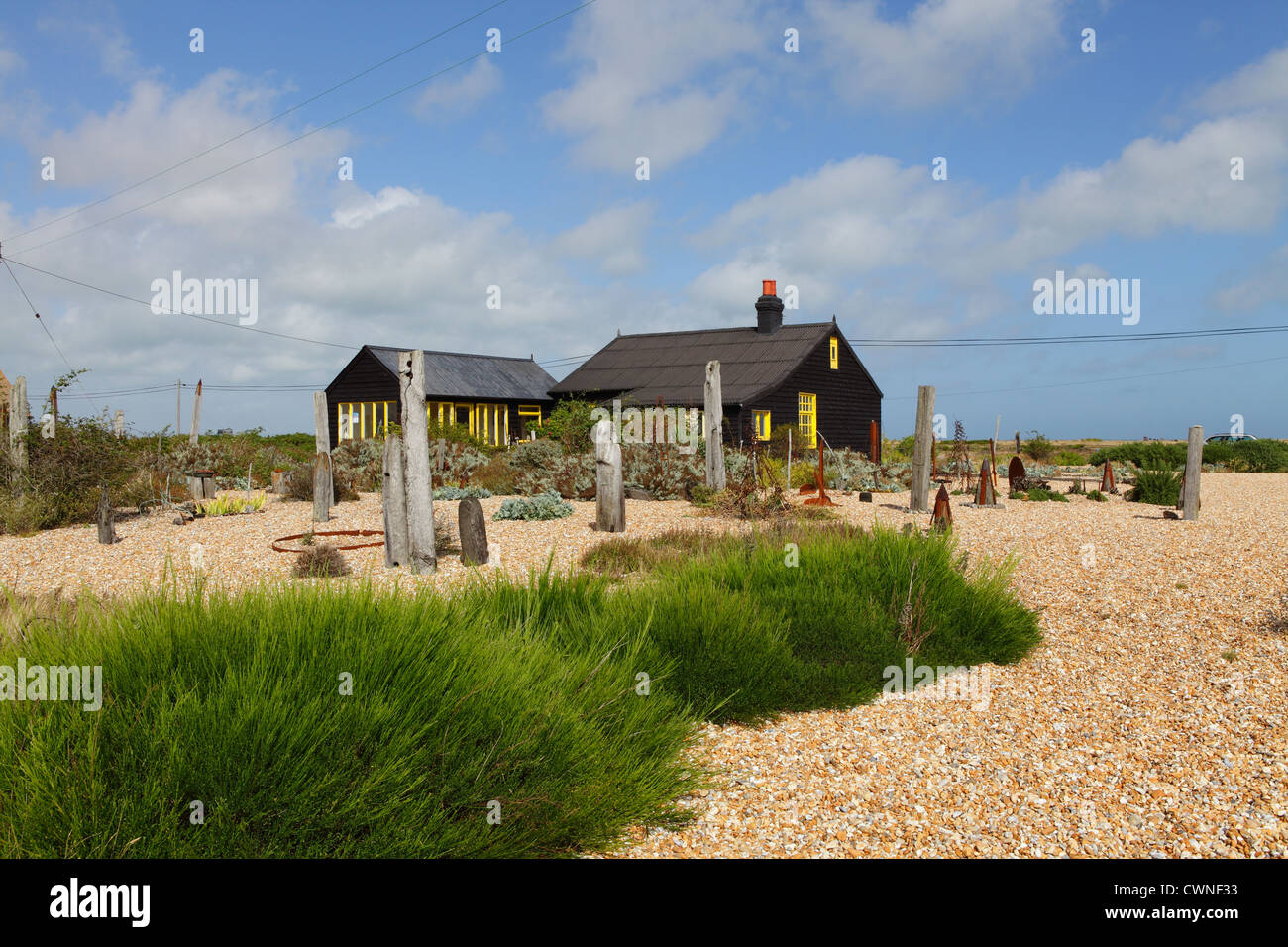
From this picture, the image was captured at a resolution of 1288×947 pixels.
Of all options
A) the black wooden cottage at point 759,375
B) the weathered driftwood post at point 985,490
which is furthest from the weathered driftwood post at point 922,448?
the black wooden cottage at point 759,375

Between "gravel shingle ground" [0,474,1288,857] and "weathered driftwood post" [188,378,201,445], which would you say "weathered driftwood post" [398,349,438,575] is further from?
"weathered driftwood post" [188,378,201,445]

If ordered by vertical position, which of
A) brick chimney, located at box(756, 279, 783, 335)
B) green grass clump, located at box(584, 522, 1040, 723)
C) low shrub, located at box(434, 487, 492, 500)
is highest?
brick chimney, located at box(756, 279, 783, 335)

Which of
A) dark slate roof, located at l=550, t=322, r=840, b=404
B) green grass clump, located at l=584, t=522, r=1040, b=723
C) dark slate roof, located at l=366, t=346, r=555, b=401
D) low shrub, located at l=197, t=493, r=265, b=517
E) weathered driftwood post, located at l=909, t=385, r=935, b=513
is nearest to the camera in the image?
green grass clump, located at l=584, t=522, r=1040, b=723

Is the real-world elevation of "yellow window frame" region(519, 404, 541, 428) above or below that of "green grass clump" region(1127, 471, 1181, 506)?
above

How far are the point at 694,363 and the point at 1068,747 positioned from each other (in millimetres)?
28185

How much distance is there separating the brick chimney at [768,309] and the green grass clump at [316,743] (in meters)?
30.5

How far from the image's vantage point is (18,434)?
48.4ft

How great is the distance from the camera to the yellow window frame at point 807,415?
102ft

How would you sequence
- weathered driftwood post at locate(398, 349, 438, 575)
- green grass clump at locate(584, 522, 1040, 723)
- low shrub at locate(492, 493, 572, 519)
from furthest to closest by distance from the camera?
low shrub at locate(492, 493, 572, 519) → weathered driftwood post at locate(398, 349, 438, 575) → green grass clump at locate(584, 522, 1040, 723)

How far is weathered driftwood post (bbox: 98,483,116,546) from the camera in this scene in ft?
41.0

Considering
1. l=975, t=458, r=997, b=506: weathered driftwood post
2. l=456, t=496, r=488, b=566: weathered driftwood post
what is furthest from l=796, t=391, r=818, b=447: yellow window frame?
l=456, t=496, r=488, b=566: weathered driftwood post

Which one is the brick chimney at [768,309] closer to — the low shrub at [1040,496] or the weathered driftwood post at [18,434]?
the low shrub at [1040,496]
